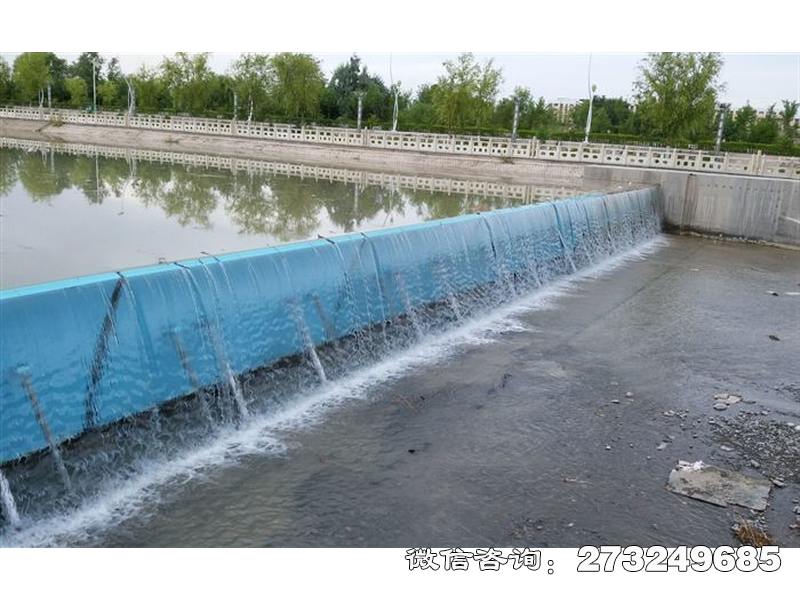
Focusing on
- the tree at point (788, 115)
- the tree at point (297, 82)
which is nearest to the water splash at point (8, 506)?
the tree at point (297, 82)

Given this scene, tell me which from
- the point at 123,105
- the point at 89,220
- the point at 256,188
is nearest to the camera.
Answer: the point at 89,220

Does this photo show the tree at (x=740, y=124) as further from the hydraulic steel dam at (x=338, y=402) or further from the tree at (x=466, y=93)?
the hydraulic steel dam at (x=338, y=402)

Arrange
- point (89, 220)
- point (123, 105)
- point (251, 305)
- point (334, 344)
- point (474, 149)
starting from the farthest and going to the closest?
point (123, 105) → point (474, 149) → point (89, 220) → point (334, 344) → point (251, 305)

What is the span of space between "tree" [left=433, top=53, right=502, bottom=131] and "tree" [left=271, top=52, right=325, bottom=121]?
8416 mm

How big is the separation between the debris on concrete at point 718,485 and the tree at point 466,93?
3482cm

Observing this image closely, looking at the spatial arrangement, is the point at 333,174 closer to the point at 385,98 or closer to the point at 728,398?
the point at 728,398

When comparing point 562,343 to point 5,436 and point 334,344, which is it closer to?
point 334,344

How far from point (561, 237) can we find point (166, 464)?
332 inches

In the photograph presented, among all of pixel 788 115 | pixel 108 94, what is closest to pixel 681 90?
pixel 788 115

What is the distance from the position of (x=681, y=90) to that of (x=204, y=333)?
3151 centimetres

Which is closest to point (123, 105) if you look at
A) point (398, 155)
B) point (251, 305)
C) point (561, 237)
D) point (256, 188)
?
point (398, 155)

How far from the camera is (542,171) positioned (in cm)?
2783

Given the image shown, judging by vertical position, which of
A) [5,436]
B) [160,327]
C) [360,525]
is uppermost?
[160,327]

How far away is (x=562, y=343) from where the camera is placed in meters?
7.89
